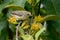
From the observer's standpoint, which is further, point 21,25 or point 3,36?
point 3,36

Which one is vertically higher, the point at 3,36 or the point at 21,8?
the point at 21,8

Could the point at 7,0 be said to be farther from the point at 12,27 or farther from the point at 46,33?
the point at 46,33

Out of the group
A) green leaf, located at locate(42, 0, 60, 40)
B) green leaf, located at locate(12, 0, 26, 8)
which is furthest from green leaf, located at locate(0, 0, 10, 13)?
green leaf, located at locate(42, 0, 60, 40)

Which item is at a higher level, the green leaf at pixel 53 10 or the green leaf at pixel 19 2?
the green leaf at pixel 19 2

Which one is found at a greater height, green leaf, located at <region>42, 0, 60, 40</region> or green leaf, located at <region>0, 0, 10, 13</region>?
green leaf, located at <region>0, 0, 10, 13</region>

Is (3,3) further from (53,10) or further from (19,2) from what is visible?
(53,10)

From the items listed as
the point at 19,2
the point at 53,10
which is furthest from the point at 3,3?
the point at 53,10

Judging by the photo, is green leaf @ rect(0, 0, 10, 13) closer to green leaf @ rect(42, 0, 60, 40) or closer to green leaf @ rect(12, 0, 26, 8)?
green leaf @ rect(12, 0, 26, 8)

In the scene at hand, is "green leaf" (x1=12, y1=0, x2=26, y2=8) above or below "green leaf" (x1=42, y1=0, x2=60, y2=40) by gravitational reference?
above

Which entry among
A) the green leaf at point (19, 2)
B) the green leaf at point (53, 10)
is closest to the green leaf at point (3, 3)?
the green leaf at point (19, 2)

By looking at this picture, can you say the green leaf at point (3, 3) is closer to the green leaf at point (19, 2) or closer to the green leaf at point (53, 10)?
the green leaf at point (19, 2)

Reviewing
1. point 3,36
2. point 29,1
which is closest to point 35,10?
point 29,1
